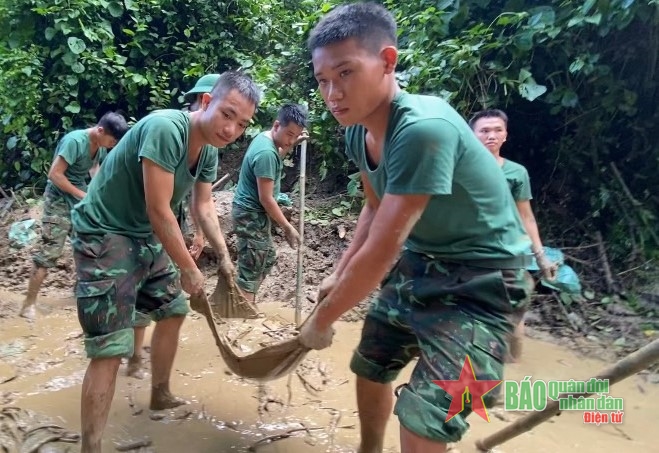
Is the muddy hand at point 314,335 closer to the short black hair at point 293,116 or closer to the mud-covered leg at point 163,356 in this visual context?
the mud-covered leg at point 163,356

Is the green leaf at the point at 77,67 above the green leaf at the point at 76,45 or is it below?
below

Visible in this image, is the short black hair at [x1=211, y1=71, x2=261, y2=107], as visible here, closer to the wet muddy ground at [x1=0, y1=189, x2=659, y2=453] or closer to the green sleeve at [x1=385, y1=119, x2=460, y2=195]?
the green sleeve at [x1=385, y1=119, x2=460, y2=195]

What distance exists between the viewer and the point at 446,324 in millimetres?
1596

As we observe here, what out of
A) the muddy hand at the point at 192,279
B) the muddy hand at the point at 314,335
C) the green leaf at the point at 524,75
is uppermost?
the green leaf at the point at 524,75

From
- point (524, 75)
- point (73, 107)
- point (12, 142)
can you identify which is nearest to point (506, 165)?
point (524, 75)

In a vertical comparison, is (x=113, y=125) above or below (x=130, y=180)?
above

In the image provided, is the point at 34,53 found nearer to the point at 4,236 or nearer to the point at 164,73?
the point at 164,73

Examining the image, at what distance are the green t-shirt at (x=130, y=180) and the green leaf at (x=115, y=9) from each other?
564 cm

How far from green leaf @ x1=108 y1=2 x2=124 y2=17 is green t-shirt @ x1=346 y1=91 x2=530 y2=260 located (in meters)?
6.61

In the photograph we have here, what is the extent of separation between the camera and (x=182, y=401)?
107 inches

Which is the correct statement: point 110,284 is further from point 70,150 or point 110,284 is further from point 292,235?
point 70,150

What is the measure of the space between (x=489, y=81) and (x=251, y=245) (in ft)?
8.85

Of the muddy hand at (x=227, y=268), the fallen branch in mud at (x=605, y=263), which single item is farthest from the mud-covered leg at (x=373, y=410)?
the fallen branch in mud at (x=605, y=263)

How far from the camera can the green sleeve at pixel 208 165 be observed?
2.46m
